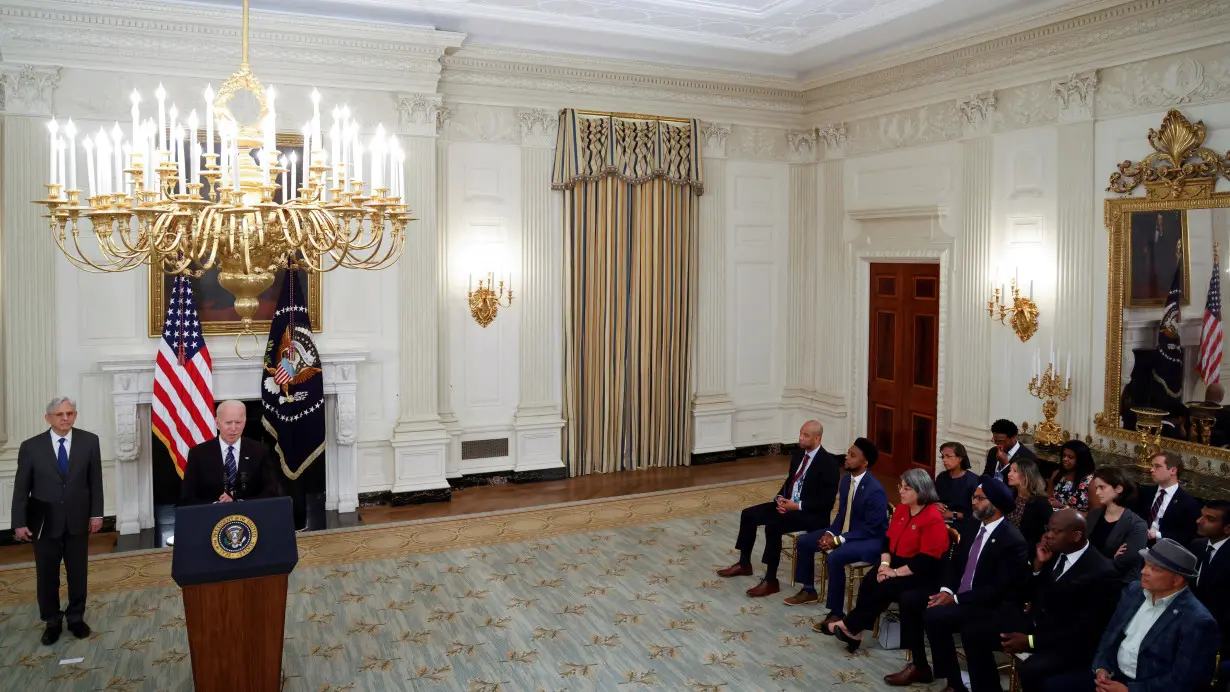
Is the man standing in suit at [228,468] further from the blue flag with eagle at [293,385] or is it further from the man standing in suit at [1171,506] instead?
the man standing in suit at [1171,506]

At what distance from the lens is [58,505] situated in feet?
18.4

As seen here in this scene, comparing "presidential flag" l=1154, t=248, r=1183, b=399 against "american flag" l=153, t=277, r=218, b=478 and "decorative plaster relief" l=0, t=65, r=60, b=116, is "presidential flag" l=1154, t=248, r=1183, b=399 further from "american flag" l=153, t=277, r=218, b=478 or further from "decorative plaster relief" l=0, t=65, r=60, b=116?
"decorative plaster relief" l=0, t=65, r=60, b=116

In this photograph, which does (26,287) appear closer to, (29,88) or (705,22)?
(29,88)

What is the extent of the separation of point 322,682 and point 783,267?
23.4ft

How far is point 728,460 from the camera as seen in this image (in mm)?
10594

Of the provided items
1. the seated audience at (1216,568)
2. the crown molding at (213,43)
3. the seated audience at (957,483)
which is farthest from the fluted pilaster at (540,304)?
the seated audience at (1216,568)

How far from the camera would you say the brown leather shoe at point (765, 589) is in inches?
259

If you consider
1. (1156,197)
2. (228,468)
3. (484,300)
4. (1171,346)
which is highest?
(1156,197)

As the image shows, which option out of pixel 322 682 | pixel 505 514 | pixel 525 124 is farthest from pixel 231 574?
pixel 525 124

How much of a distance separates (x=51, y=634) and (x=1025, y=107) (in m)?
8.14

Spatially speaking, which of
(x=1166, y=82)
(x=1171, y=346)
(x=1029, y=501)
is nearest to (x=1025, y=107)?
(x=1166, y=82)

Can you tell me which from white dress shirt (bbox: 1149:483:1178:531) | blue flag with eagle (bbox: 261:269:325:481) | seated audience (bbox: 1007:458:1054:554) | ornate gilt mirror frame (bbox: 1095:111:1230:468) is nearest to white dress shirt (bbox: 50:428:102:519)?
blue flag with eagle (bbox: 261:269:325:481)

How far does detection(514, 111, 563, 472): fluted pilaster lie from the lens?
30.9ft

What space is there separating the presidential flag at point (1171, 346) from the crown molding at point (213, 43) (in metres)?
6.07
